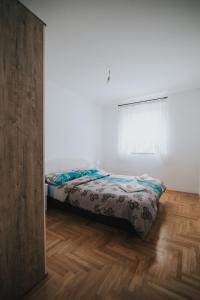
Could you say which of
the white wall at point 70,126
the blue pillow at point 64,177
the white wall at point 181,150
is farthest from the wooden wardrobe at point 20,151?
the white wall at point 181,150

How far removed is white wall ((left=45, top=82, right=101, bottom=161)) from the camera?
3.43 metres

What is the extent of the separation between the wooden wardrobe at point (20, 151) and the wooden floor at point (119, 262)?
0.27m

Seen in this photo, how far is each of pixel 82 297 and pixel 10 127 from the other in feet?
4.75

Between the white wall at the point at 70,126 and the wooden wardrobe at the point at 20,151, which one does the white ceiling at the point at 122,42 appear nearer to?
the white wall at the point at 70,126

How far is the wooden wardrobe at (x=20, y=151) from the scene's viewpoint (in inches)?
41.0

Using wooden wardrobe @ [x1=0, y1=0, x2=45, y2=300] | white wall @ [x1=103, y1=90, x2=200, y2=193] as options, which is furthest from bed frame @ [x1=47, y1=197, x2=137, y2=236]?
white wall @ [x1=103, y1=90, x2=200, y2=193]

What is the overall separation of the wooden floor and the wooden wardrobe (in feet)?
0.88

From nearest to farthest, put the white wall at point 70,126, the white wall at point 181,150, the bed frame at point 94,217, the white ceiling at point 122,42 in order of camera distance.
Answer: the white ceiling at point 122,42, the bed frame at point 94,217, the white wall at point 70,126, the white wall at point 181,150

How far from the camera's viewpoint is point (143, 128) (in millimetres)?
4340

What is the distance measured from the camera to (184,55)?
2.43 m

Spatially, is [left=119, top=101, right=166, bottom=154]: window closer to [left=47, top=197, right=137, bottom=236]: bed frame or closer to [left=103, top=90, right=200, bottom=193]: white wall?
[left=103, top=90, right=200, bottom=193]: white wall

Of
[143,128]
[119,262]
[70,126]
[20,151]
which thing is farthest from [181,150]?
[20,151]

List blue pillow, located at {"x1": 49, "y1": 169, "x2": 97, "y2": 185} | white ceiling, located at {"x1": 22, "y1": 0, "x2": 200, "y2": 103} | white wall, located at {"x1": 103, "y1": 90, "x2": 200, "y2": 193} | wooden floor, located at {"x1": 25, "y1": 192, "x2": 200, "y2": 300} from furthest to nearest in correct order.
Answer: white wall, located at {"x1": 103, "y1": 90, "x2": 200, "y2": 193} < blue pillow, located at {"x1": 49, "y1": 169, "x2": 97, "y2": 185} < white ceiling, located at {"x1": 22, "y1": 0, "x2": 200, "y2": 103} < wooden floor, located at {"x1": 25, "y1": 192, "x2": 200, "y2": 300}

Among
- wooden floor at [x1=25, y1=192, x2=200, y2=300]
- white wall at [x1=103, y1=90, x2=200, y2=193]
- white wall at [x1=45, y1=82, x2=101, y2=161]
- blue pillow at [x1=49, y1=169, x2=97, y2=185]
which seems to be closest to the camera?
wooden floor at [x1=25, y1=192, x2=200, y2=300]
